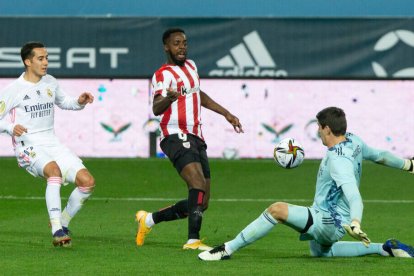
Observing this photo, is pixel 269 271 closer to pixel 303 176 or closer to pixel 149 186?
pixel 149 186

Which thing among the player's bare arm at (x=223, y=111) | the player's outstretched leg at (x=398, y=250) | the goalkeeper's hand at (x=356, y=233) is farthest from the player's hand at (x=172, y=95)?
the goalkeeper's hand at (x=356, y=233)

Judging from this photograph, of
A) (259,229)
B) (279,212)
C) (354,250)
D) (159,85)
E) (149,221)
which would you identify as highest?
(159,85)

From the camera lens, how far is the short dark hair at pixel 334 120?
9.60 m

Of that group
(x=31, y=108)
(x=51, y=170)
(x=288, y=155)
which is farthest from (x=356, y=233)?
(x=31, y=108)

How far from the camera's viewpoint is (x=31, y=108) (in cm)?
1170

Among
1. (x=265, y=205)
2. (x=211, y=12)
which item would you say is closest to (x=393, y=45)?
(x=211, y=12)

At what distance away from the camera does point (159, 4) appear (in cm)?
2853

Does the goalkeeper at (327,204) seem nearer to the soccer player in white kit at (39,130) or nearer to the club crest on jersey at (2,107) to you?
the soccer player in white kit at (39,130)

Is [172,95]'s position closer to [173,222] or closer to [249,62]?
[173,222]

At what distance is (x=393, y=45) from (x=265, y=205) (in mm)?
10825

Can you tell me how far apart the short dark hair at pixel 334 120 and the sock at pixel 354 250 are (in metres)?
1.14

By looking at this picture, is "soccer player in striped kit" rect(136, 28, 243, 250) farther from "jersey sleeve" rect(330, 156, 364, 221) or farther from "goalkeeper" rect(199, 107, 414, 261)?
"jersey sleeve" rect(330, 156, 364, 221)

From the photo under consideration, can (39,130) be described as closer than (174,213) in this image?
No

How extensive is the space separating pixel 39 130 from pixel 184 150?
149cm
